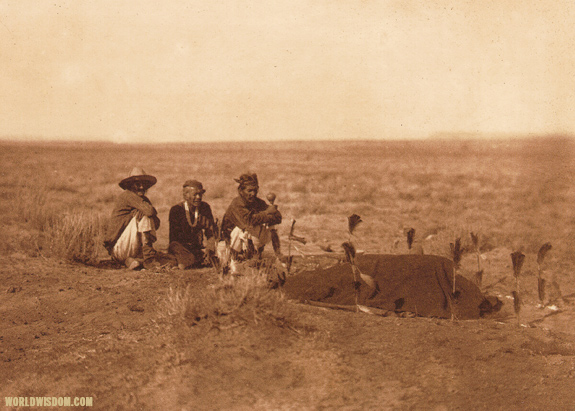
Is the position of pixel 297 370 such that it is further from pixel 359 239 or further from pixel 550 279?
pixel 359 239

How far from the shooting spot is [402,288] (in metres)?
5.83

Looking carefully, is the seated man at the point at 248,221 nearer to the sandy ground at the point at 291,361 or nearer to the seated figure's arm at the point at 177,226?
the seated figure's arm at the point at 177,226

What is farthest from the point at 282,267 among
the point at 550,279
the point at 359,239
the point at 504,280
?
the point at 359,239

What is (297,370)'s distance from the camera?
4082 millimetres

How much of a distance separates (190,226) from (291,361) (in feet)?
12.0

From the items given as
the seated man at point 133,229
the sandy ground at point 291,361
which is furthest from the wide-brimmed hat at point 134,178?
the sandy ground at point 291,361

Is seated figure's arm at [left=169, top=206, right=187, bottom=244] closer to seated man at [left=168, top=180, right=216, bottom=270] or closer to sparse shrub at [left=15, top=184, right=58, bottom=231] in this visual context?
seated man at [left=168, top=180, right=216, bottom=270]

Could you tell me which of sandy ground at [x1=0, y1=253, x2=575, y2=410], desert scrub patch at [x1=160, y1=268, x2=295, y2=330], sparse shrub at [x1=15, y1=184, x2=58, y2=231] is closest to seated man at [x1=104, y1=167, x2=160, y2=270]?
sandy ground at [x1=0, y1=253, x2=575, y2=410]

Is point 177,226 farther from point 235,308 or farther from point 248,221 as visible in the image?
point 235,308

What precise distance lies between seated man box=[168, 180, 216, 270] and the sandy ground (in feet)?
5.96

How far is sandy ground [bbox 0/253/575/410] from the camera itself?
382 cm

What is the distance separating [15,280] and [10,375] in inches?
110

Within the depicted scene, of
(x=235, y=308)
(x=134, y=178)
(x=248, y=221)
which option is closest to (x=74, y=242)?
(x=134, y=178)

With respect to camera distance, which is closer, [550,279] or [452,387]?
[452,387]
